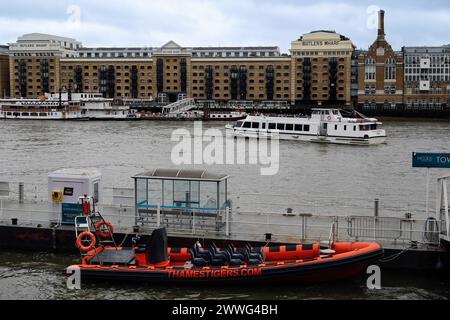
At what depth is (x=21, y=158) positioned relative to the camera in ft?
144

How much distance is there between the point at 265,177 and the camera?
34.8 metres

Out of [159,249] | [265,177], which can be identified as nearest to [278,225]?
[159,249]

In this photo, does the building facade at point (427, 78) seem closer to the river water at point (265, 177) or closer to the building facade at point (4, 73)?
the river water at point (265, 177)

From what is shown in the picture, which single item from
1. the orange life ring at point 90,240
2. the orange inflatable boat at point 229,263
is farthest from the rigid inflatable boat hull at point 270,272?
the orange life ring at point 90,240

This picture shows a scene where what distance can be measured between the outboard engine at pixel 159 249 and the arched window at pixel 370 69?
334 feet

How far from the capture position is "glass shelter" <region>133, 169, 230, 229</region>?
59.1ft

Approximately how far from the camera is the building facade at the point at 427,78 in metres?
111

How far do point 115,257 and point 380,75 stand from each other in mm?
102135

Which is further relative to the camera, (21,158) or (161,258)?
(21,158)

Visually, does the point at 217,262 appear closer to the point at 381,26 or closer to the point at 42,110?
the point at 42,110
